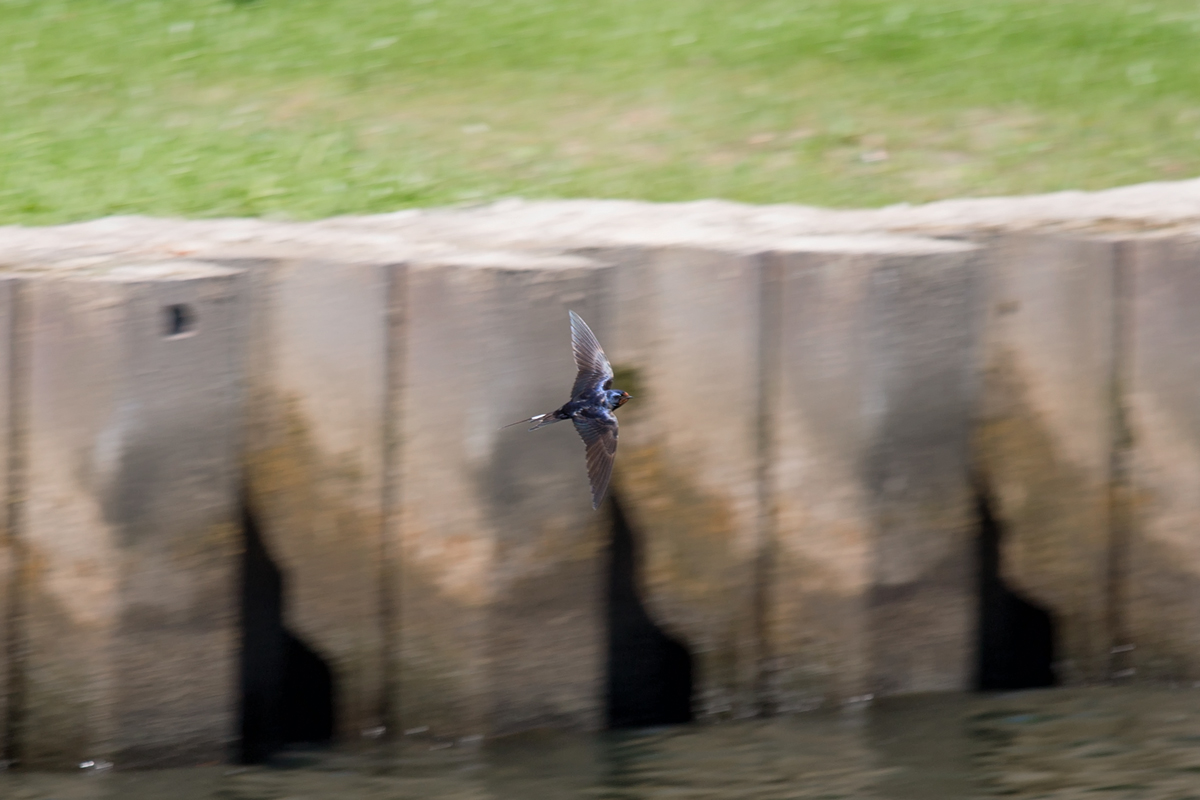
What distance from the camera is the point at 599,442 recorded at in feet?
17.5

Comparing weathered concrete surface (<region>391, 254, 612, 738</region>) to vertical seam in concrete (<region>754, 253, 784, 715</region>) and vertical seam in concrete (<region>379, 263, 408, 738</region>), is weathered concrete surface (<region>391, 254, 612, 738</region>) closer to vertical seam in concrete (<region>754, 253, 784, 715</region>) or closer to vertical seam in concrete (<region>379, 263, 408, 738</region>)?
vertical seam in concrete (<region>379, 263, 408, 738</region>)

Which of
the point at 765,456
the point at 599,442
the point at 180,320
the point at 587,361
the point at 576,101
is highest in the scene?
the point at 576,101

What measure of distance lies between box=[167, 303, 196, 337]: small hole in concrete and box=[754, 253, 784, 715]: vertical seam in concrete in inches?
82.1

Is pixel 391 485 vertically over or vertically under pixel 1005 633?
over

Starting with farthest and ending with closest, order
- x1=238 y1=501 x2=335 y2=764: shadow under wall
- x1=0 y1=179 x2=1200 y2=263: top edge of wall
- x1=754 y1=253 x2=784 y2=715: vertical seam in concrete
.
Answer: x1=0 y1=179 x2=1200 y2=263: top edge of wall, x1=754 y1=253 x2=784 y2=715: vertical seam in concrete, x1=238 y1=501 x2=335 y2=764: shadow under wall

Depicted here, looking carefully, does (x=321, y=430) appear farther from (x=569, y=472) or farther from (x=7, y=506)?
(x=7, y=506)

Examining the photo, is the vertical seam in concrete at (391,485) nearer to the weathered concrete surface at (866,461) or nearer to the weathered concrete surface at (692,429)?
the weathered concrete surface at (692,429)

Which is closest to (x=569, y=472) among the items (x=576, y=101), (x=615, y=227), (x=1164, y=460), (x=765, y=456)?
(x=765, y=456)

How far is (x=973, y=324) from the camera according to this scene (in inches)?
235

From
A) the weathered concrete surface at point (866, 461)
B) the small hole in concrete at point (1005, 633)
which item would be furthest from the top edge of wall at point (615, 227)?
the small hole in concrete at point (1005, 633)

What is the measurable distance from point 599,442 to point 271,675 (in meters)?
1.56

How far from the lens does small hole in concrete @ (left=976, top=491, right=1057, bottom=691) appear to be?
20.5 feet

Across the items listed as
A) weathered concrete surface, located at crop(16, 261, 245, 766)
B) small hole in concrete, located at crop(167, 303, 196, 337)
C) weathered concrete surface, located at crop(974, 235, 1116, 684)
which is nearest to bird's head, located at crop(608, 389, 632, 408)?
weathered concrete surface, located at crop(16, 261, 245, 766)

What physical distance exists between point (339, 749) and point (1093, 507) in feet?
10.4
